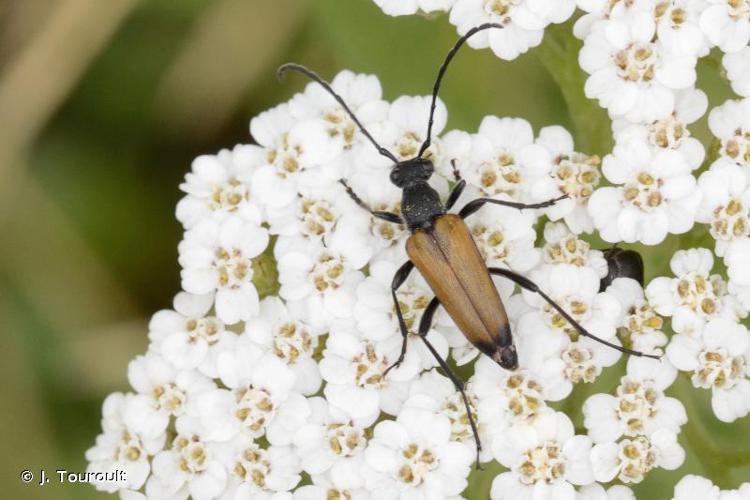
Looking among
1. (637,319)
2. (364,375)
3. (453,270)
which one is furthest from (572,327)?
(364,375)

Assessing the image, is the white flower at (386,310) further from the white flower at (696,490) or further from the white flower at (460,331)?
the white flower at (696,490)

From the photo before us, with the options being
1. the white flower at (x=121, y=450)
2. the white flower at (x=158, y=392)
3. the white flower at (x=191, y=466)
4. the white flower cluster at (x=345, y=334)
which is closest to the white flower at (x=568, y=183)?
the white flower cluster at (x=345, y=334)

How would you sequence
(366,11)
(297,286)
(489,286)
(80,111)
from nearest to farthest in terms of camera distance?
1. (489,286)
2. (297,286)
3. (366,11)
4. (80,111)

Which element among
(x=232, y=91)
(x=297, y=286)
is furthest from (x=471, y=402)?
(x=232, y=91)

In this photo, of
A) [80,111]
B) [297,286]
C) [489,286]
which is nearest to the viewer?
[489,286]

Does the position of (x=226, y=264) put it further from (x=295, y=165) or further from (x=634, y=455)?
(x=634, y=455)

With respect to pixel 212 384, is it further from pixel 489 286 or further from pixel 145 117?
pixel 145 117

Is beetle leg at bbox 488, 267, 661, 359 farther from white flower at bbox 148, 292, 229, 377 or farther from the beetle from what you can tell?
white flower at bbox 148, 292, 229, 377
